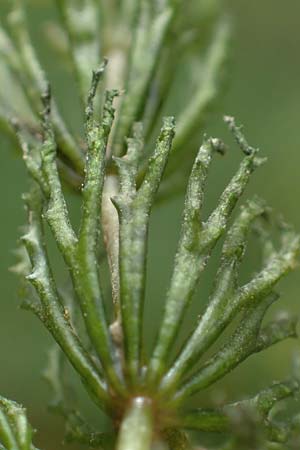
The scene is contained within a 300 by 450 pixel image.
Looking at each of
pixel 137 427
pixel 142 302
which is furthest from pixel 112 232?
pixel 137 427

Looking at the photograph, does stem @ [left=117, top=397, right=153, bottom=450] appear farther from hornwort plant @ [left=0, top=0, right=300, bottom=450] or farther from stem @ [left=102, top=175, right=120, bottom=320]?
stem @ [left=102, top=175, right=120, bottom=320]

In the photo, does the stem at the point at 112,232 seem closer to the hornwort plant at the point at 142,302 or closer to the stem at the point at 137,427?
the hornwort plant at the point at 142,302

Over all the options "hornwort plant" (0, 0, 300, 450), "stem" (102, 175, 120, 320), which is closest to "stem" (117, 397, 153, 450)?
"hornwort plant" (0, 0, 300, 450)

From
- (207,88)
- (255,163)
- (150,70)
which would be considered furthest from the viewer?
(207,88)

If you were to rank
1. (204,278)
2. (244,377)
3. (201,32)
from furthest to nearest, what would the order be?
(204,278) → (244,377) → (201,32)

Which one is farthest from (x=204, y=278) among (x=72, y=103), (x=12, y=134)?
(x=12, y=134)

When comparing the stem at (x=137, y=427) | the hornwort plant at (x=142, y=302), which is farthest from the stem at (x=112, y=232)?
the stem at (x=137, y=427)

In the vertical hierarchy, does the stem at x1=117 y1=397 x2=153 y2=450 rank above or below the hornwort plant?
below

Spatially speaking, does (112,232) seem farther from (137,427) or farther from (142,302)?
(137,427)

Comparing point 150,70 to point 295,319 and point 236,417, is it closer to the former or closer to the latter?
point 295,319
